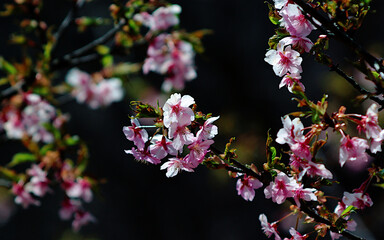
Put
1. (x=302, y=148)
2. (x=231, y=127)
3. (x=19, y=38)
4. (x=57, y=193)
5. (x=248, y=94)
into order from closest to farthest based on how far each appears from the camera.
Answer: (x=302, y=148)
(x=19, y=38)
(x=231, y=127)
(x=248, y=94)
(x=57, y=193)

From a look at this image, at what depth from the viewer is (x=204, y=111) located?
3.41m

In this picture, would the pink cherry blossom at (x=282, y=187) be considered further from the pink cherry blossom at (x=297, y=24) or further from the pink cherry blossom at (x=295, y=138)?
the pink cherry blossom at (x=297, y=24)

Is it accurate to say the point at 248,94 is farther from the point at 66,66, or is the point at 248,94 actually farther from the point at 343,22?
the point at 343,22

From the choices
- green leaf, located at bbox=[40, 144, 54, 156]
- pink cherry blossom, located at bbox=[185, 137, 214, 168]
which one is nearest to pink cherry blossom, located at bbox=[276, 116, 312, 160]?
pink cherry blossom, located at bbox=[185, 137, 214, 168]

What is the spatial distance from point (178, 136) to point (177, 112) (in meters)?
0.04

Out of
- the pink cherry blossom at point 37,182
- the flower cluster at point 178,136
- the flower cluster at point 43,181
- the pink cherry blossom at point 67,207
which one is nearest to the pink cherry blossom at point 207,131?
the flower cluster at point 178,136

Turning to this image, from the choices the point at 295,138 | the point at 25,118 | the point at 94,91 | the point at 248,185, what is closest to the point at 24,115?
the point at 25,118

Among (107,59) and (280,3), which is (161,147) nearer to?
(280,3)

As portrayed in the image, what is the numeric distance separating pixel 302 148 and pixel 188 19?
147 inches

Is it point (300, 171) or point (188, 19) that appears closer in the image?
point (300, 171)

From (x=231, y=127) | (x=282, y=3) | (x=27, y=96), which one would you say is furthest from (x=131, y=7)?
(x=231, y=127)

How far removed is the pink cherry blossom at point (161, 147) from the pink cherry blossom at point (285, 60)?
0.70ft

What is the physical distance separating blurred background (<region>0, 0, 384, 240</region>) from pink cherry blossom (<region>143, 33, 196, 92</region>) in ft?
3.86

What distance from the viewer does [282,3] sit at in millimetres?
633
